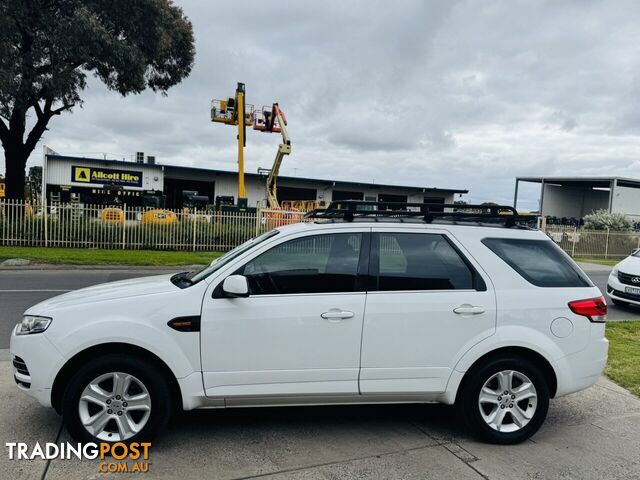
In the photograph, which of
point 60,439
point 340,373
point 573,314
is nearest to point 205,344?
point 340,373

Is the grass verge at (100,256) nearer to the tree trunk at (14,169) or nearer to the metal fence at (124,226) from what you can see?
the metal fence at (124,226)

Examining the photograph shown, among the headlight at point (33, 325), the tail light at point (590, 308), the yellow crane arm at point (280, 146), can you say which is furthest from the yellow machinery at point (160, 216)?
A: the tail light at point (590, 308)

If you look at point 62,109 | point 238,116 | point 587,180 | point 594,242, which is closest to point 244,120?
point 238,116

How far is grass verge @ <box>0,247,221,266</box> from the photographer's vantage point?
49.4ft

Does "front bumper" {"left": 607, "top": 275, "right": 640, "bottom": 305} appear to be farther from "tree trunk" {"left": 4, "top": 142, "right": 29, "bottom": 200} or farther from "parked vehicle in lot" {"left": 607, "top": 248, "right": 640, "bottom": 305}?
"tree trunk" {"left": 4, "top": 142, "right": 29, "bottom": 200}

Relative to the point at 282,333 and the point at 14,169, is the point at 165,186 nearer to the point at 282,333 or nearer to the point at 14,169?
the point at 14,169

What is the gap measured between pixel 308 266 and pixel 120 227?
16.6 meters

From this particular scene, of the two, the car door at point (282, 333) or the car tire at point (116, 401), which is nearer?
the car tire at point (116, 401)

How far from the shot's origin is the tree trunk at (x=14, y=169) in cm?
2086

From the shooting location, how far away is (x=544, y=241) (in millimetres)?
4289

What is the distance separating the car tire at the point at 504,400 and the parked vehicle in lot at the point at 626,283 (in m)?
7.49

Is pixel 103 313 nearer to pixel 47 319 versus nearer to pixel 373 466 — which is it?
pixel 47 319

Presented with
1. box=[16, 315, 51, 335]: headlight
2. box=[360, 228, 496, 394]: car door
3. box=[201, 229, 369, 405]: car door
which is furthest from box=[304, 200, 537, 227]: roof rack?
box=[16, 315, 51, 335]: headlight

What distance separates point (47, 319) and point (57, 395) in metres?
0.56
